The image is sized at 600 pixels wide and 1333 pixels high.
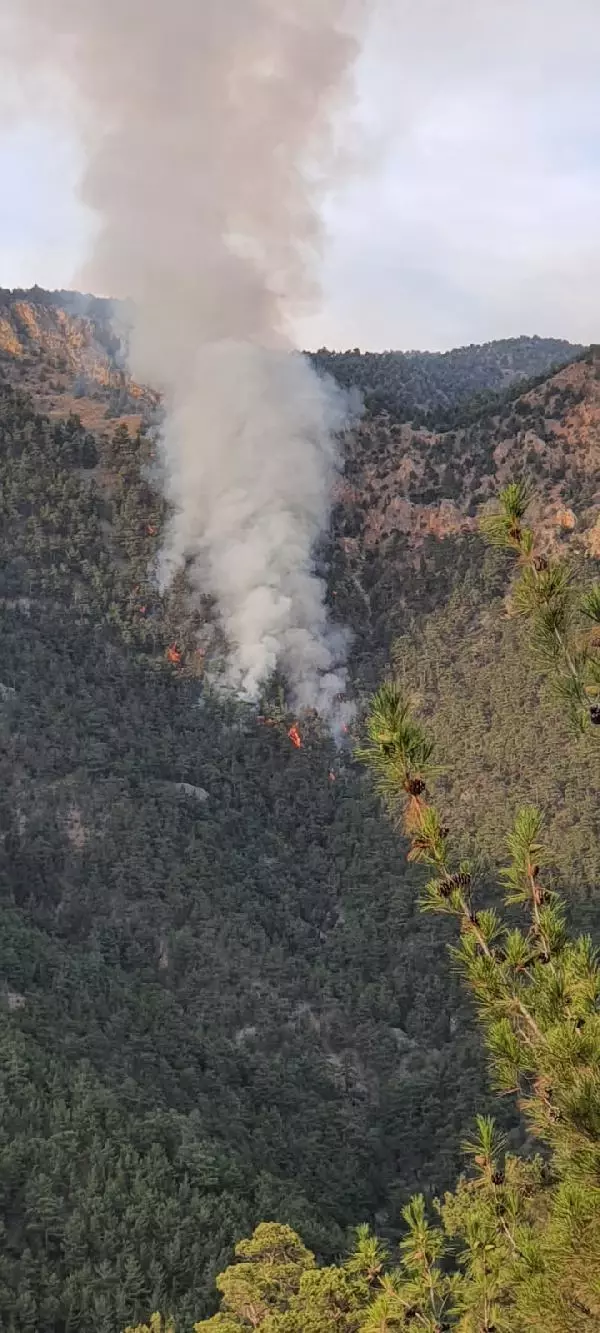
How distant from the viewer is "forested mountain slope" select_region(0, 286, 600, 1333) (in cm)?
3183

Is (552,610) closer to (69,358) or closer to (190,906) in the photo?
(190,906)

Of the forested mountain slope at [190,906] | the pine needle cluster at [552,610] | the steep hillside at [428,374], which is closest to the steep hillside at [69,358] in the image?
the forested mountain slope at [190,906]

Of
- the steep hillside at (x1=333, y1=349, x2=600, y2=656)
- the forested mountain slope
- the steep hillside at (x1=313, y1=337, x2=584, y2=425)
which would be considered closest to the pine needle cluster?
the forested mountain slope

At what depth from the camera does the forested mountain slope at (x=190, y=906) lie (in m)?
31.8

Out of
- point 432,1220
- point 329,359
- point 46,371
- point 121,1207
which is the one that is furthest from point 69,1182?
point 329,359

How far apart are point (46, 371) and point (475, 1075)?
101 meters

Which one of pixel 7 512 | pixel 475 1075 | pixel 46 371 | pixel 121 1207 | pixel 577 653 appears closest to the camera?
pixel 577 653

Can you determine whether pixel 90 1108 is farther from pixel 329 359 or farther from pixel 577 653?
pixel 329 359

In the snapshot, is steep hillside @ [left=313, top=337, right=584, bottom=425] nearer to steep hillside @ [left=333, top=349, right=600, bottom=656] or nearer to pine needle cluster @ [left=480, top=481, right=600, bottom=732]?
steep hillside @ [left=333, top=349, right=600, bottom=656]

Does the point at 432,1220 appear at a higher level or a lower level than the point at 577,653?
lower

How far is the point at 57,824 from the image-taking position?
61.9 m

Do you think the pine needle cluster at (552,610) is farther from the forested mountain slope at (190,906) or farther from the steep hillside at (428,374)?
the steep hillside at (428,374)

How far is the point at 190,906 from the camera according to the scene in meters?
59.7

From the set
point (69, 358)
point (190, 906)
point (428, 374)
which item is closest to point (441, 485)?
point (190, 906)
